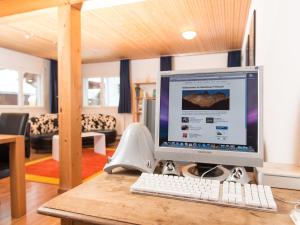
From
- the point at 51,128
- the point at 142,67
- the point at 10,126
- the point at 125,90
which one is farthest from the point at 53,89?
the point at 10,126

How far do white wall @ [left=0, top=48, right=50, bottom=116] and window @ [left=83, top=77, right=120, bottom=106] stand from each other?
110cm

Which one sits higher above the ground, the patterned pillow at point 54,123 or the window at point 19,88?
the window at point 19,88

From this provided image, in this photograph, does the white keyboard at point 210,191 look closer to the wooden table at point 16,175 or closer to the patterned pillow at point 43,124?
the wooden table at point 16,175

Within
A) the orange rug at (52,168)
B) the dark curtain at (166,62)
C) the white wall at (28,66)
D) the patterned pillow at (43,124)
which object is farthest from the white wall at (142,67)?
the orange rug at (52,168)

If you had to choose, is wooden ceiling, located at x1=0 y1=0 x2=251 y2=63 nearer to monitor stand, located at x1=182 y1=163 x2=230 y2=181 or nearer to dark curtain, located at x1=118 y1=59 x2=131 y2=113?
dark curtain, located at x1=118 y1=59 x2=131 y2=113

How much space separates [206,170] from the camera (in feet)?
→ 3.09

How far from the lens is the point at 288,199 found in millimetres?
691

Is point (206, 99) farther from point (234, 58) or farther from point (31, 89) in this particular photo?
point (31, 89)

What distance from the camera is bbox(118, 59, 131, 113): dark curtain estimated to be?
616 centimetres

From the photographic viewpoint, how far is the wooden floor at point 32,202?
72.8 inches

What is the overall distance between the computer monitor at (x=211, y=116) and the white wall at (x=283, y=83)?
216 millimetres

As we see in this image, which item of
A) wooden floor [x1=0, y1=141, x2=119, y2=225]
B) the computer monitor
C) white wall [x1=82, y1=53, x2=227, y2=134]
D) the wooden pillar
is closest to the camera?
the computer monitor

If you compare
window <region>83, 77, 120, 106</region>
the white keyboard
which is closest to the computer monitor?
the white keyboard

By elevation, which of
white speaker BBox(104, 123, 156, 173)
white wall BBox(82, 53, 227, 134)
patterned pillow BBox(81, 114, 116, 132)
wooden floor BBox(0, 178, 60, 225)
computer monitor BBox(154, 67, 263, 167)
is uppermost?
white wall BBox(82, 53, 227, 134)
